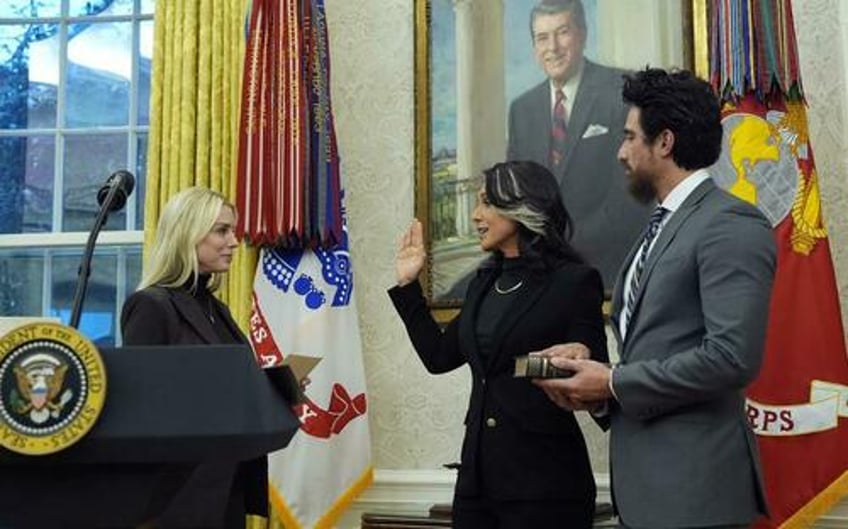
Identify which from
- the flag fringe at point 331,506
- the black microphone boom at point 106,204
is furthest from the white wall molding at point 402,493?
the black microphone boom at point 106,204

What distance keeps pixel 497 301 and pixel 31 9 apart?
2947 mm

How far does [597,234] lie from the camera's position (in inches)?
137

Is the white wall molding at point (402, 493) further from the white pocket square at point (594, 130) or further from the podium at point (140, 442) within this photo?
the podium at point (140, 442)

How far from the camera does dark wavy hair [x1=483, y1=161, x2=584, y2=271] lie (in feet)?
8.56

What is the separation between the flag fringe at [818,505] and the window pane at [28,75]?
3.33m

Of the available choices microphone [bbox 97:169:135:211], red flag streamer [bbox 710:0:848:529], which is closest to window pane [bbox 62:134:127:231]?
microphone [bbox 97:169:135:211]

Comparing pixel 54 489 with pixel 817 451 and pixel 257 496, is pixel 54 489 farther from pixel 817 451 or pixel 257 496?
pixel 817 451

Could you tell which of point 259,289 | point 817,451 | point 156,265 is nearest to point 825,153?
point 817,451

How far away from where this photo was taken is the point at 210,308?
260 cm

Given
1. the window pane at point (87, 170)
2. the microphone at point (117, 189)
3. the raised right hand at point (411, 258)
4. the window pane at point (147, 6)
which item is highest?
the window pane at point (147, 6)

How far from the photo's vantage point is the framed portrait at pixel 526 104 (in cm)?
349

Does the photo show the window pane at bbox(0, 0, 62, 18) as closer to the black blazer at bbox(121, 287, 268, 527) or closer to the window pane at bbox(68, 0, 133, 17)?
the window pane at bbox(68, 0, 133, 17)

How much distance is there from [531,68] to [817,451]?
1.61m

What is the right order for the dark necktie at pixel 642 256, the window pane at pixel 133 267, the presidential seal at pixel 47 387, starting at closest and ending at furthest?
the presidential seal at pixel 47 387
the dark necktie at pixel 642 256
the window pane at pixel 133 267
